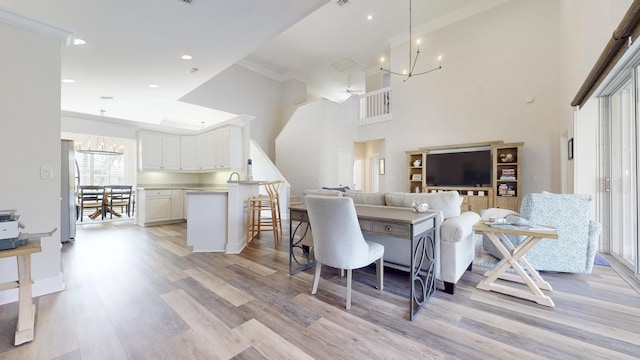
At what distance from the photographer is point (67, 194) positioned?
4258mm

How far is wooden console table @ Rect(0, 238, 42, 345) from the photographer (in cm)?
159

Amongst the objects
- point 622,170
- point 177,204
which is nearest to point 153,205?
point 177,204

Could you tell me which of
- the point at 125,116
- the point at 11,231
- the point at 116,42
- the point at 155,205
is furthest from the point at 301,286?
the point at 125,116

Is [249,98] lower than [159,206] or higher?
higher

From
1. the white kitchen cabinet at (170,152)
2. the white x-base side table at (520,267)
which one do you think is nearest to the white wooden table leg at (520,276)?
the white x-base side table at (520,267)

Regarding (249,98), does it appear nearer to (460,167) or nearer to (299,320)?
(460,167)

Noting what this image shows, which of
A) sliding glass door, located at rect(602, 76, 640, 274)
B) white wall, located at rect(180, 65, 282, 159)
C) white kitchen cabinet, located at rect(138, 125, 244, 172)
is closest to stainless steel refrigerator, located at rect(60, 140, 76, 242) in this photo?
white kitchen cabinet, located at rect(138, 125, 244, 172)

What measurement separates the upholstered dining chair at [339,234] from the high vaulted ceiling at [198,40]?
2214 mm

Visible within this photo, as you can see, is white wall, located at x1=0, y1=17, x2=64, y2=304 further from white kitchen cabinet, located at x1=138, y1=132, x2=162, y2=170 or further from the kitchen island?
white kitchen cabinet, located at x1=138, y1=132, x2=162, y2=170

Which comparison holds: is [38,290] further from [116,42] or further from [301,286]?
[116,42]

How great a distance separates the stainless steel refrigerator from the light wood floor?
2002mm

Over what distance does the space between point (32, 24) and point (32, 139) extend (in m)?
1.03

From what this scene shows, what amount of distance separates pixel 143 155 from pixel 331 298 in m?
A: 5.70

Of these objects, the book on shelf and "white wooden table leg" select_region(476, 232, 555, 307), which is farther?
the book on shelf
